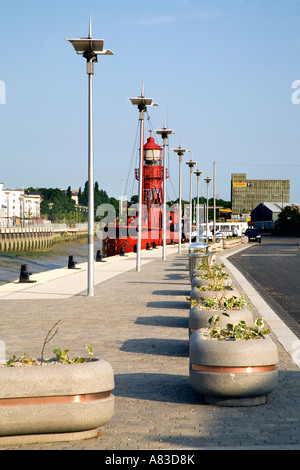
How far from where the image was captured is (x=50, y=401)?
6.01 metres

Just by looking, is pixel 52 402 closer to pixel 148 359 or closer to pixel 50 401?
pixel 50 401

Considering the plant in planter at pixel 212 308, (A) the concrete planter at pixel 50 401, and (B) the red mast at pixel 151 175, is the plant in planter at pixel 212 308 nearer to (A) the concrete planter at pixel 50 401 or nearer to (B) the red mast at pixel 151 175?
(A) the concrete planter at pixel 50 401

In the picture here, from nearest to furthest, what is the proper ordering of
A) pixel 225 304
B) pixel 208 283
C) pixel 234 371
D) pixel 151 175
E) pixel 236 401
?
pixel 234 371, pixel 236 401, pixel 225 304, pixel 208 283, pixel 151 175

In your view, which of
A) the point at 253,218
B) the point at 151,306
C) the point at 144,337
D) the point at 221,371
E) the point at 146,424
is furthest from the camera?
the point at 253,218

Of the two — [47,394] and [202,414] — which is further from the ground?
[47,394]

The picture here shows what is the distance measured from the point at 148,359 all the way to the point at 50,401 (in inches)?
161

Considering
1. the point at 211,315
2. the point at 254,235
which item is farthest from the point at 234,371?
the point at 254,235

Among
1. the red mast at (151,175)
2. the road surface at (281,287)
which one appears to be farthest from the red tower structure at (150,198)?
the road surface at (281,287)

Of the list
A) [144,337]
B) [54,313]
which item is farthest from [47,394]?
[54,313]

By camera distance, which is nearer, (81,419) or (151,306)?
(81,419)

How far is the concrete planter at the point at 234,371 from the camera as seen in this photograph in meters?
7.21

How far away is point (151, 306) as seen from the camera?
54.1ft
